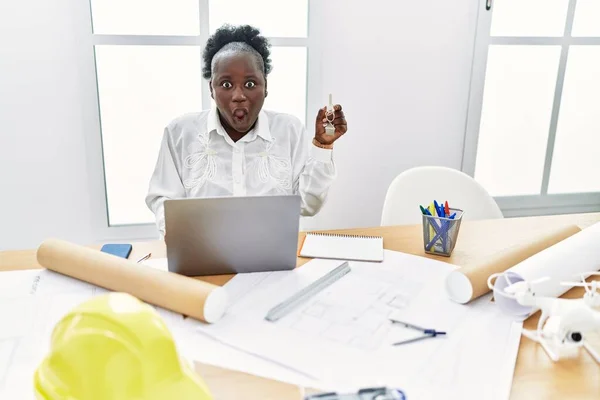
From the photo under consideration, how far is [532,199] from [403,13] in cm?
115

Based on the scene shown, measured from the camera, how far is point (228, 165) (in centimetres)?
155

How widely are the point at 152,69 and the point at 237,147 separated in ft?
2.58

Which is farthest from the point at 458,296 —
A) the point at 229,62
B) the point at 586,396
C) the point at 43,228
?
the point at 43,228

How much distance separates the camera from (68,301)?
944 millimetres

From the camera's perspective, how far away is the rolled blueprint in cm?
90

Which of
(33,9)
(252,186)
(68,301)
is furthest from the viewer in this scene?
(33,9)

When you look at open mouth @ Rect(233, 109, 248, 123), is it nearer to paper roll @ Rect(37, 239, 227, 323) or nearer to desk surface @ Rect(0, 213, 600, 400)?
desk surface @ Rect(0, 213, 600, 400)

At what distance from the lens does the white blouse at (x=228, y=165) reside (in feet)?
4.95

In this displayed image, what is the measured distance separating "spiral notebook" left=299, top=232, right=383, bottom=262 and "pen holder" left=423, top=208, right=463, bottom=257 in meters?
0.12

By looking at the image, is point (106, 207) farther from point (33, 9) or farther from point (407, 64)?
point (407, 64)

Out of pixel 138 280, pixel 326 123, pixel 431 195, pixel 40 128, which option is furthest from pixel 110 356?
pixel 40 128

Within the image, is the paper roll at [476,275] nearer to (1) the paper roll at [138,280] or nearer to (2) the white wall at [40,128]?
(1) the paper roll at [138,280]

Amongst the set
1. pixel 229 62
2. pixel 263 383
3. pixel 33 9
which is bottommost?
pixel 263 383

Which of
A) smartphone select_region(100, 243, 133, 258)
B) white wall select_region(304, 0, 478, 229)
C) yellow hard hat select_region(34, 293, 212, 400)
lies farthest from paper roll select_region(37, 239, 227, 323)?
white wall select_region(304, 0, 478, 229)
